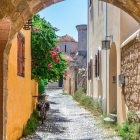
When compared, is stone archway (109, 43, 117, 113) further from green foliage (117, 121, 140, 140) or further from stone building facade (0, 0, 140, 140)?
stone building facade (0, 0, 140, 140)

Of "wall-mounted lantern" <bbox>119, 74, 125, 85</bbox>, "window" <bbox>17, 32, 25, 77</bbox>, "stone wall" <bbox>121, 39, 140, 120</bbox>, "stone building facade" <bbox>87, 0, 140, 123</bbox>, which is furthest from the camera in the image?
"wall-mounted lantern" <bbox>119, 74, 125, 85</bbox>

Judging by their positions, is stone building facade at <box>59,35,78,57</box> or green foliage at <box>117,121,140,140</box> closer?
green foliage at <box>117,121,140,140</box>

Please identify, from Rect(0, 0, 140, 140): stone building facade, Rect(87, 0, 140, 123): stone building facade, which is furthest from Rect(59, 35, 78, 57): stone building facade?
Rect(0, 0, 140, 140): stone building facade

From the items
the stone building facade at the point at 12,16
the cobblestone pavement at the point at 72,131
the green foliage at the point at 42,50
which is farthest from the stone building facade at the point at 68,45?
the stone building facade at the point at 12,16

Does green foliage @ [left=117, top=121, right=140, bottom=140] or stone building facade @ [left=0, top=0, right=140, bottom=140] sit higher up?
stone building facade @ [left=0, top=0, right=140, bottom=140]

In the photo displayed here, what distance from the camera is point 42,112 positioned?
15.3m

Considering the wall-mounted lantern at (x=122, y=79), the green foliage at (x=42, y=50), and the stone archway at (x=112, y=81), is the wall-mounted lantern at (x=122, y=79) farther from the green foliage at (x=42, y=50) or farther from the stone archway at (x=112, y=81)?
the green foliage at (x=42, y=50)

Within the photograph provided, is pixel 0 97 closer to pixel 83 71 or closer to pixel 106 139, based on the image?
pixel 106 139

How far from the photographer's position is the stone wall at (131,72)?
10.2 m

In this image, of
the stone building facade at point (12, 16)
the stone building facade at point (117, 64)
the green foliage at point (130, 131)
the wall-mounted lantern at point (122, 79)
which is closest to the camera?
the stone building facade at point (12, 16)

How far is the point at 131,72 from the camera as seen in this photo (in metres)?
11.0

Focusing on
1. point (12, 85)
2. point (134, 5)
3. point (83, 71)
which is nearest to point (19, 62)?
point (12, 85)

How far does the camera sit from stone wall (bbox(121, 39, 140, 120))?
33.3 ft

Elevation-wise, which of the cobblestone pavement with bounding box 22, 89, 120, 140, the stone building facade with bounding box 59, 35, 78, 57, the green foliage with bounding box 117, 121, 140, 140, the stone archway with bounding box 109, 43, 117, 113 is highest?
the stone building facade with bounding box 59, 35, 78, 57
